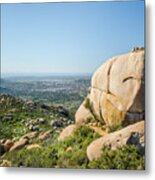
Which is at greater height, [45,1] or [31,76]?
[45,1]

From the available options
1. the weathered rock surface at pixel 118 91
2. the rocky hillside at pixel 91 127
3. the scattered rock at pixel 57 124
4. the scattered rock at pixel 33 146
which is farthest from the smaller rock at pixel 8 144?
the weathered rock surface at pixel 118 91

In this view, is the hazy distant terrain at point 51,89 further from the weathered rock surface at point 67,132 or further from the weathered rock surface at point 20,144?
the weathered rock surface at point 20,144

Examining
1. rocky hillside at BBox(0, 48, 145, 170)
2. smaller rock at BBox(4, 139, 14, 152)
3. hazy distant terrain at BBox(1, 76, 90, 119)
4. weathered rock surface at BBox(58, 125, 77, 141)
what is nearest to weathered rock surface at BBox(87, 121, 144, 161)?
rocky hillside at BBox(0, 48, 145, 170)

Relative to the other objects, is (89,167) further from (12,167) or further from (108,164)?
(12,167)

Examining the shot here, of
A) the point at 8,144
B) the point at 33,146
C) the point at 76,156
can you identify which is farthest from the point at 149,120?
the point at 8,144

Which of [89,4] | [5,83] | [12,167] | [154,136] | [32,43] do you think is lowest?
[12,167]

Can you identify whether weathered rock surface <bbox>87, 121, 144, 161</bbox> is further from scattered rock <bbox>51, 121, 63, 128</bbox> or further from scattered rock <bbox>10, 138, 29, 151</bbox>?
scattered rock <bbox>10, 138, 29, 151</bbox>

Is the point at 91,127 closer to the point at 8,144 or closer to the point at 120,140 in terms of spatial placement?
the point at 120,140

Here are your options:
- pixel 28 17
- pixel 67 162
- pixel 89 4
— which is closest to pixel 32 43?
pixel 28 17
